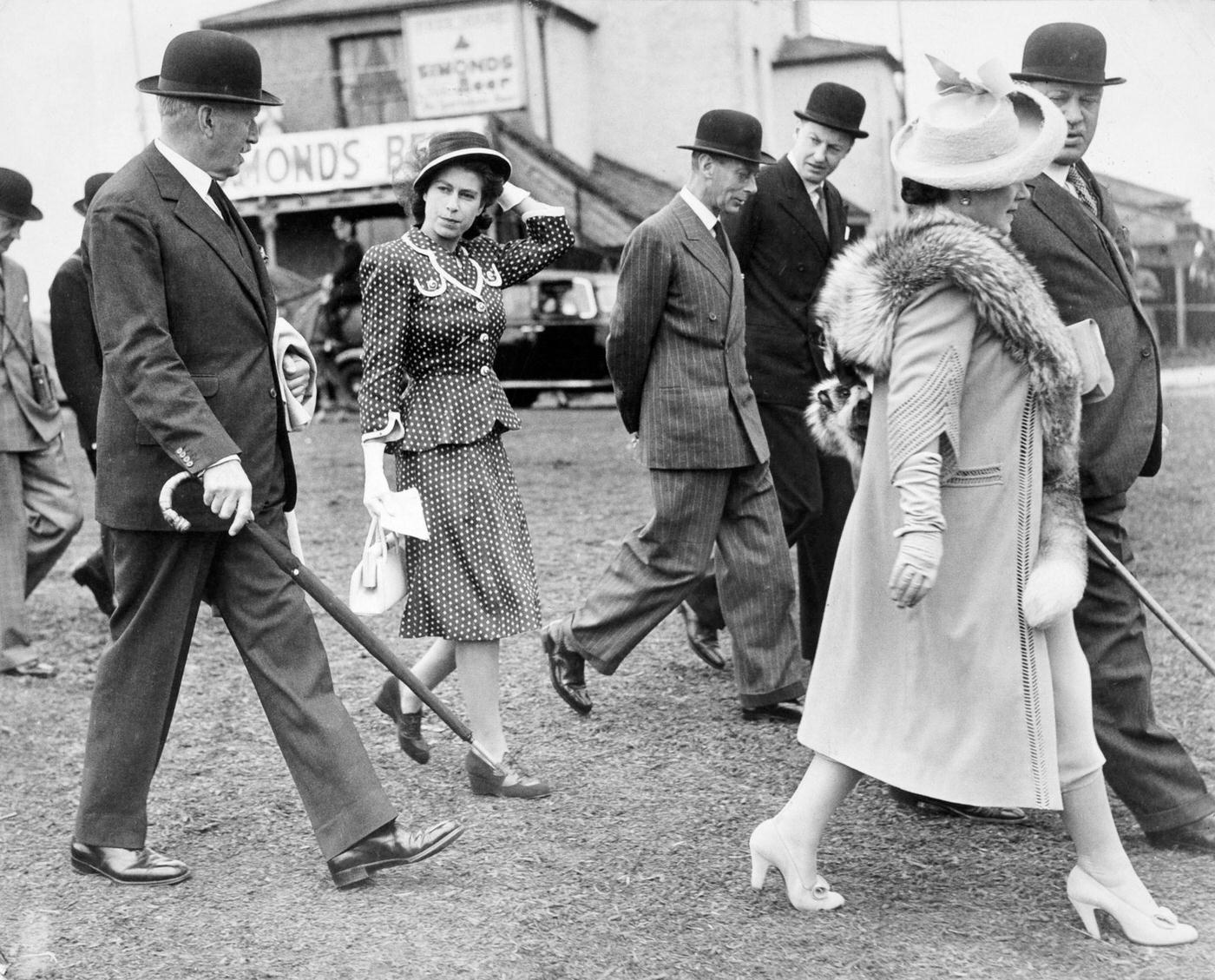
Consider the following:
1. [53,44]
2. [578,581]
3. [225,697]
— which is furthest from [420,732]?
[53,44]

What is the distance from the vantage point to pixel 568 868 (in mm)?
3707

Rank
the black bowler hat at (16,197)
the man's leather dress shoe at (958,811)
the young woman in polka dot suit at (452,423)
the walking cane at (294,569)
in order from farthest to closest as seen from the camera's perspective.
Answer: the black bowler hat at (16,197) → the young woman in polka dot suit at (452,423) → the man's leather dress shoe at (958,811) → the walking cane at (294,569)

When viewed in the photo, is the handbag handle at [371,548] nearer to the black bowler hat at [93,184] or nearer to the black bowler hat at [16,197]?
the black bowler hat at [93,184]

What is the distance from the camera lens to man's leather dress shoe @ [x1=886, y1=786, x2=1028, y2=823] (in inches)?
159

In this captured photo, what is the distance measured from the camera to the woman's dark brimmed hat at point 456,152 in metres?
4.21

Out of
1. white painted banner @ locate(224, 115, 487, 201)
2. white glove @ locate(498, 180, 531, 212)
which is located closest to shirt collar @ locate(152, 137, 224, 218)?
white glove @ locate(498, 180, 531, 212)

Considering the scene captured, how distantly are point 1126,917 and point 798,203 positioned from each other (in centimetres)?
309

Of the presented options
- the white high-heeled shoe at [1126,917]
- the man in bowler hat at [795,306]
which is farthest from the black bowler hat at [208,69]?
the white high-heeled shoe at [1126,917]

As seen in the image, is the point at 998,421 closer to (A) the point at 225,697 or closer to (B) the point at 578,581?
(A) the point at 225,697

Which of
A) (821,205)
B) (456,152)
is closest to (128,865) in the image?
(456,152)

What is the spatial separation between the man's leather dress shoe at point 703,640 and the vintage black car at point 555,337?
11.2 meters

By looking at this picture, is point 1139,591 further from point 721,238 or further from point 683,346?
point 721,238

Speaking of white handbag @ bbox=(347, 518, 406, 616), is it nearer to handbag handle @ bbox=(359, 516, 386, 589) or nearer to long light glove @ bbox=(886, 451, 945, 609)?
handbag handle @ bbox=(359, 516, 386, 589)

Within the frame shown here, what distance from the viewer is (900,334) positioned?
3.18m
